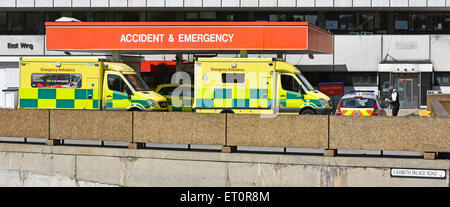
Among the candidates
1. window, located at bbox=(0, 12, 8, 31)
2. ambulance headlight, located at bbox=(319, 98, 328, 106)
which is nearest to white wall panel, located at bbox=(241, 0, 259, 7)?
window, located at bbox=(0, 12, 8, 31)

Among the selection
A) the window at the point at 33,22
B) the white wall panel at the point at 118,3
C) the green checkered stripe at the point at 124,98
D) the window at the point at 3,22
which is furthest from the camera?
the window at the point at 3,22

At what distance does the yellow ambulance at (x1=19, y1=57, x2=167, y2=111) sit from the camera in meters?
22.2

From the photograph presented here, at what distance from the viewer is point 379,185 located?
523 inches

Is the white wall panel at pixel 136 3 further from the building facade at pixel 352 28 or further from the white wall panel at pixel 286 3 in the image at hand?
the white wall panel at pixel 286 3

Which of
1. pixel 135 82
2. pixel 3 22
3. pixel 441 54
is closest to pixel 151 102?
pixel 135 82

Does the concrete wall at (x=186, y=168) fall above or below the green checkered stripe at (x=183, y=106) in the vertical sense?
below

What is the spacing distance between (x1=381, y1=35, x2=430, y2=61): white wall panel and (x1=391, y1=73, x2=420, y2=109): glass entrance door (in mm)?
1077

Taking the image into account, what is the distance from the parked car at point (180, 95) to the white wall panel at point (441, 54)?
60.7ft

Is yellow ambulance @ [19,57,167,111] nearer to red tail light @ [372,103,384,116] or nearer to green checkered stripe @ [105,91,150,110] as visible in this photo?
green checkered stripe @ [105,91,150,110]

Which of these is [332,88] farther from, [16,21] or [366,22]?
[16,21]

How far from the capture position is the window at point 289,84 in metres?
22.5

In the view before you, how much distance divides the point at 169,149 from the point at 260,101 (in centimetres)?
733

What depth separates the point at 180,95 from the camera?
80.3 ft

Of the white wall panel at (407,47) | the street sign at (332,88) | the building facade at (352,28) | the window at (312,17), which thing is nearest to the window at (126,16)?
the building facade at (352,28)
